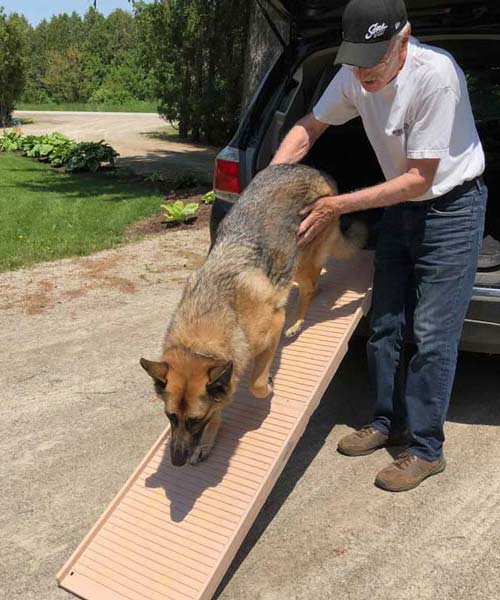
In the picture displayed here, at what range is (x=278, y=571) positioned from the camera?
2910 millimetres

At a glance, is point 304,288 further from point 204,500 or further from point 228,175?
point 204,500

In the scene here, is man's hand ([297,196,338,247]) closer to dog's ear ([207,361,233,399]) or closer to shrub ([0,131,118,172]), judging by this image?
dog's ear ([207,361,233,399])

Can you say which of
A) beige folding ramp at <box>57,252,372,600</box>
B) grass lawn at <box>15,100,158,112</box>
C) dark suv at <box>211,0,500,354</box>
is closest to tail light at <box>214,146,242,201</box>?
dark suv at <box>211,0,500,354</box>

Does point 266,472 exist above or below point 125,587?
above

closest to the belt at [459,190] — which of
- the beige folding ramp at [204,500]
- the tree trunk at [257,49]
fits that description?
the beige folding ramp at [204,500]

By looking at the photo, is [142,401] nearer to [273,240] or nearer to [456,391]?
[273,240]

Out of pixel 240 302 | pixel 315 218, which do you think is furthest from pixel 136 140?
pixel 240 302

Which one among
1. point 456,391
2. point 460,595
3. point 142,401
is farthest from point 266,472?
point 456,391

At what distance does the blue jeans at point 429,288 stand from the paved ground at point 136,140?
33.0ft

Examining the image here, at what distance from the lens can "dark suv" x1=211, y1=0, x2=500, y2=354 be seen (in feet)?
12.7

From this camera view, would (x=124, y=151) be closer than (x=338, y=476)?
No

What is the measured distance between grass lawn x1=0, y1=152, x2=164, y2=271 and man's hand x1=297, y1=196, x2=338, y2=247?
495cm

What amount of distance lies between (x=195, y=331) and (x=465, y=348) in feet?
5.26

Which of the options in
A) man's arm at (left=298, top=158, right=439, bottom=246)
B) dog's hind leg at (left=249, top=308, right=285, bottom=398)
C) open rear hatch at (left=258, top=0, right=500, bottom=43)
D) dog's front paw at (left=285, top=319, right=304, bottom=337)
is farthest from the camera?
dog's front paw at (left=285, top=319, right=304, bottom=337)
